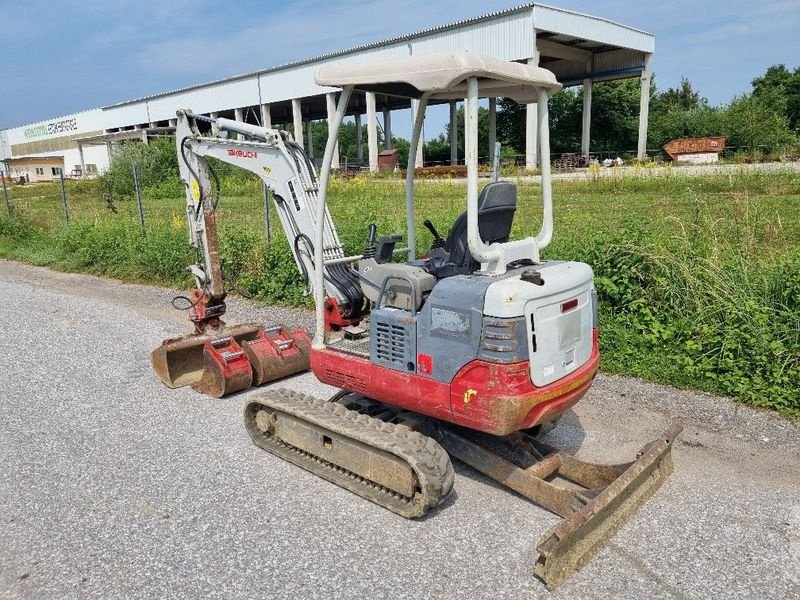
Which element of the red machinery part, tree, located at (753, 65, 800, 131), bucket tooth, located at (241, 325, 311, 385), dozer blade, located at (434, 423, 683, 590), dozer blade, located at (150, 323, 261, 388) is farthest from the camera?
tree, located at (753, 65, 800, 131)

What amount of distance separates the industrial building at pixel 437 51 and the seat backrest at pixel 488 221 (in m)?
9.11

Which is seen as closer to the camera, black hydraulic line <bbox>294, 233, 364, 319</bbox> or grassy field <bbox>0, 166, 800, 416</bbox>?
black hydraulic line <bbox>294, 233, 364, 319</bbox>

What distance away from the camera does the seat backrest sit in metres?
4.14

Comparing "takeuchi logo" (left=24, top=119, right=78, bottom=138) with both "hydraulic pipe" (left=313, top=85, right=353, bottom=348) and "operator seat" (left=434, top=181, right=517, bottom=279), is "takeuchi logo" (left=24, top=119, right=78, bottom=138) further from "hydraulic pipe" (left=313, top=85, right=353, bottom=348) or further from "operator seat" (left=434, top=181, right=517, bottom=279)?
"operator seat" (left=434, top=181, right=517, bottom=279)

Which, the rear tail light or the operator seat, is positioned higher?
the operator seat

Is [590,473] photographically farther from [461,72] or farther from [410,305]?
[461,72]

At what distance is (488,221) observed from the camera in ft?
13.7

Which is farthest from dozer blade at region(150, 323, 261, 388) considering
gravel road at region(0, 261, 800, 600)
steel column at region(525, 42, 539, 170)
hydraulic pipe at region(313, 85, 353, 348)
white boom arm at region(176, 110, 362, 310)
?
steel column at region(525, 42, 539, 170)

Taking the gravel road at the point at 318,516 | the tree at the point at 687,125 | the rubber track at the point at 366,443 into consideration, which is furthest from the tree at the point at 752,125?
the rubber track at the point at 366,443

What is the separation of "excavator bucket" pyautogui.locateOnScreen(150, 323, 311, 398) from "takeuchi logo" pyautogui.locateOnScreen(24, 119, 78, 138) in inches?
2777

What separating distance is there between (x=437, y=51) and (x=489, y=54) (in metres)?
2.70

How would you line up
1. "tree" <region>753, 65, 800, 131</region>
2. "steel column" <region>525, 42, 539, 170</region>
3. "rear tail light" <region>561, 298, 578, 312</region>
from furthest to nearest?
"tree" <region>753, 65, 800, 131</region>, "steel column" <region>525, 42, 539, 170</region>, "rear tail light" <region>561, 298, 578, 312</region>

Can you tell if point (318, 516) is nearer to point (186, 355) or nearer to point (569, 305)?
point (569, 305)

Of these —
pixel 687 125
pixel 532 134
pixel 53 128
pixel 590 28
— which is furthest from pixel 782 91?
pixel 53 128
